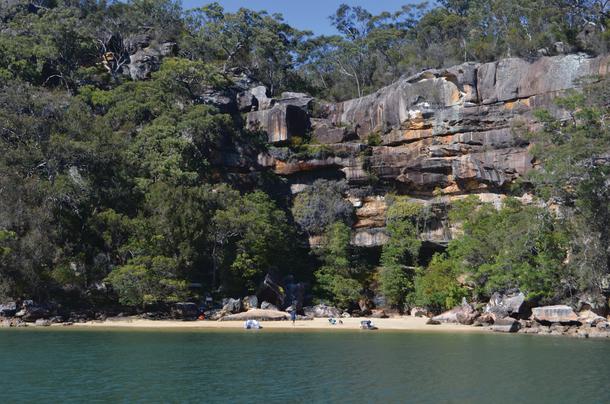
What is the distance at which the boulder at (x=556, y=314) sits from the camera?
3531cm

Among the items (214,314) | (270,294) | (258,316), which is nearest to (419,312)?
(270,294)

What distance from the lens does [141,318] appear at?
39.3 m

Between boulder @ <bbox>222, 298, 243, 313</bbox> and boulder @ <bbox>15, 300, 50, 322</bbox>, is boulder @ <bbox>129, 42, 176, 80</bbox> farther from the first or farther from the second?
boulder @ <bbox>15, 300, 50, 322</bbox>

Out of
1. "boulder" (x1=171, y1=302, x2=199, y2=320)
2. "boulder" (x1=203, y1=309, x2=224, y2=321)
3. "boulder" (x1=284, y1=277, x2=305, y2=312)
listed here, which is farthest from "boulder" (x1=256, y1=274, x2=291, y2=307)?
"boulder" (x1=171, y1=302, x2=199, y2=320)

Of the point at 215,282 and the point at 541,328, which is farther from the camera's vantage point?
the point at 215,282

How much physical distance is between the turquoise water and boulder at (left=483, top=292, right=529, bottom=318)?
571 centimetres

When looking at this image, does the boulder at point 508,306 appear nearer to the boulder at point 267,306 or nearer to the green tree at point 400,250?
the green tree at point 400,250

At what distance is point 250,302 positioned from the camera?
42.5 meters

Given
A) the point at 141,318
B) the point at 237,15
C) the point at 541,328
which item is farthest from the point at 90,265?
the point at 237,15

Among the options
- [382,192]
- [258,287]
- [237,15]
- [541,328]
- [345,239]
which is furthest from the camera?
[237,15]

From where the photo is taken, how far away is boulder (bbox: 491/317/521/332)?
35312 mm

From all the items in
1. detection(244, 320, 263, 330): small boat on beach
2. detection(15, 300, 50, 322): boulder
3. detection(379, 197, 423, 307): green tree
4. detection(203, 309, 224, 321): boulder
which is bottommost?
detection(244, 320, 263, 330): small boat on beach

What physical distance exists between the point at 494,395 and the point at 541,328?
19.1m

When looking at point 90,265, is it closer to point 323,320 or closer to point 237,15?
point 323,320
